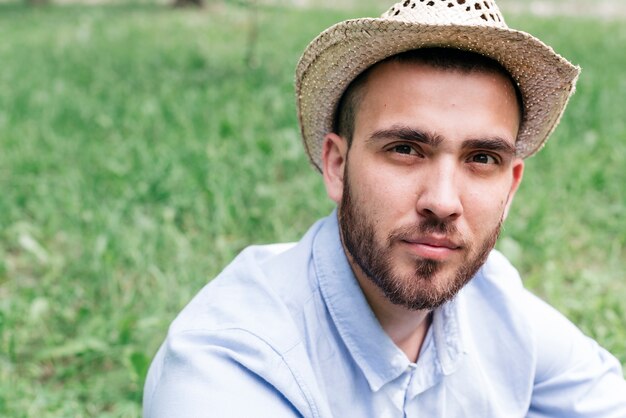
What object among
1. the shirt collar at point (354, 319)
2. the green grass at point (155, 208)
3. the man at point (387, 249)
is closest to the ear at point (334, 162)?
the man at point (387, 249)

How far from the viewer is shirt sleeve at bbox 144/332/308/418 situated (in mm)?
1532

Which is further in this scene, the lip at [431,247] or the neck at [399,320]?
the neck at [399,320]

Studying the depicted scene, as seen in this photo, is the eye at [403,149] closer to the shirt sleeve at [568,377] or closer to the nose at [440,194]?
the nose at [440,194]

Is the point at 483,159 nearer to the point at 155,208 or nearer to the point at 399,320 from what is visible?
the point at 399,320

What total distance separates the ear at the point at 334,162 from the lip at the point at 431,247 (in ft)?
1.01

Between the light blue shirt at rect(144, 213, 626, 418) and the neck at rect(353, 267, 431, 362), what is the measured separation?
0.14 ft

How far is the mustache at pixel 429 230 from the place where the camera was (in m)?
1.62

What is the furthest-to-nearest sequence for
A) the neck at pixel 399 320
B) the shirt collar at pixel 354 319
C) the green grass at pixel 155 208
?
the green grass at pixel 155 208, the neck at pixel 399 320, the shirt collar at pixel 354 319

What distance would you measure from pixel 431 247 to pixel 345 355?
334mm

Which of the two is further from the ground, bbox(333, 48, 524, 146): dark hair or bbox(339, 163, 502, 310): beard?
bbox(333, 48, 524, 146): dark hair

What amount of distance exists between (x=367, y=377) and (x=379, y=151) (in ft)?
1.70

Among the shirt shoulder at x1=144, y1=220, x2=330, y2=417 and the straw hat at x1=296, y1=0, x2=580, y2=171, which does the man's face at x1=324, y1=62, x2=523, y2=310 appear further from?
the shirt shoulder at x1=144, y1=220, x2=330, y2=417

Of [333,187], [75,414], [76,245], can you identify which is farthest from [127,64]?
[333,187]

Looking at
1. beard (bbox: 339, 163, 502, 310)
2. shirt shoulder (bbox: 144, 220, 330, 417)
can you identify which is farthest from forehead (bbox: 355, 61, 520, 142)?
shirt shoulder (bbox: 144, 220, 330, 417)
